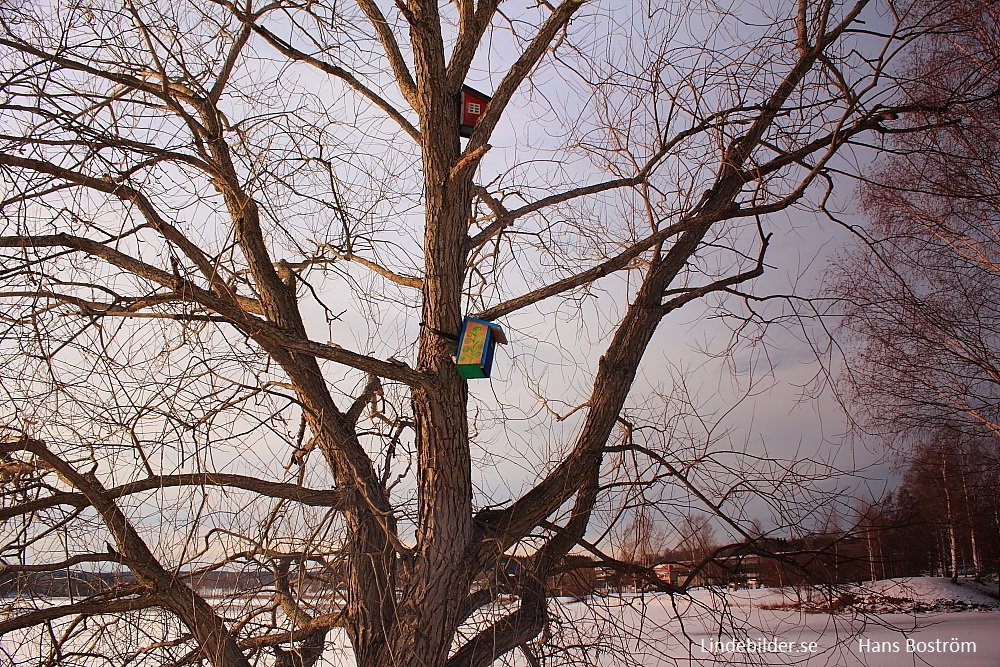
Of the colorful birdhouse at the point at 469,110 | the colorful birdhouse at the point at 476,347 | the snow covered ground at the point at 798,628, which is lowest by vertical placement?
the snow covered ground at the point at 798,628

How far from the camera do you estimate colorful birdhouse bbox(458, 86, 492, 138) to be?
190 cm

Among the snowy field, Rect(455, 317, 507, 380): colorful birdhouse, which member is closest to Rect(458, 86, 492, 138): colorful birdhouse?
Rect(455, 317, 507, 380): colorful birdhouse

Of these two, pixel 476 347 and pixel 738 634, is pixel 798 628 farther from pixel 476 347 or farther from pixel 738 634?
pixel 476 347

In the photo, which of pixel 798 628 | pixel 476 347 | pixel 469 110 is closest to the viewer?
pixel 476 347

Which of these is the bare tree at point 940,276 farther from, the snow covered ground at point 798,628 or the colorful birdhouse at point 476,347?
the colorful birdhouse at point 476,347

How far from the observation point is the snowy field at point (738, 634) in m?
1.73

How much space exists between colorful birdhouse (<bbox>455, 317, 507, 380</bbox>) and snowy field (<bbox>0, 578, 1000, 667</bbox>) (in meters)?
0.70

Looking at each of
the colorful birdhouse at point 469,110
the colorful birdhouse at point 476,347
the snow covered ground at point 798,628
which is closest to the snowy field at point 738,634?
the snow covered ground at point 798,628

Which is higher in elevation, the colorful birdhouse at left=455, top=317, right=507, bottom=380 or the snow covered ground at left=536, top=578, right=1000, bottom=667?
the colorful birdhouse at left=455, top=317, right=507, bottom=380

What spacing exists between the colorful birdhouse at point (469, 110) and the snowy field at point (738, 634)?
1.40 metres

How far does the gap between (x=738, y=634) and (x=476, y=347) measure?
1291mm

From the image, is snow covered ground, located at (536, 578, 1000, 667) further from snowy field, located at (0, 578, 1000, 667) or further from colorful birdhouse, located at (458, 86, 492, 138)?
colorful birdhouse, located at (458, 86, 492, 138)

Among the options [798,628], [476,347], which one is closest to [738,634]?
[798,628]

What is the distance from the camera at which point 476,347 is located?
1633 mm
